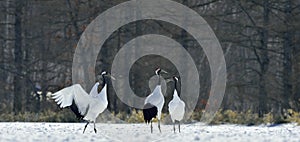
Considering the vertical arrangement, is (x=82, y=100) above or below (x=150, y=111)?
above

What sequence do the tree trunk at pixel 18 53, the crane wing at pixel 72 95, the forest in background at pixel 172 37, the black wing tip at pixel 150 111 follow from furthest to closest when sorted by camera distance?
1. the tree trunk at pixel 18 53
2. the forest in background at pixel 172 37
3. the black wing tip at pixel 150 111
4. the crane wing at pixel 72 95

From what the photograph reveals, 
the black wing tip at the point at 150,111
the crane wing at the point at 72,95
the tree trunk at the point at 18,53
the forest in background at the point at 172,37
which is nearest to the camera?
the crane wing at the point at 72,95

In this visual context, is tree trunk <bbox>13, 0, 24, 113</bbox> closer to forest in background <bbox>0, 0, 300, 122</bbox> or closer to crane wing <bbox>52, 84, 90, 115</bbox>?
forest in background <bbox>0, 0, 300, 122</bbox>

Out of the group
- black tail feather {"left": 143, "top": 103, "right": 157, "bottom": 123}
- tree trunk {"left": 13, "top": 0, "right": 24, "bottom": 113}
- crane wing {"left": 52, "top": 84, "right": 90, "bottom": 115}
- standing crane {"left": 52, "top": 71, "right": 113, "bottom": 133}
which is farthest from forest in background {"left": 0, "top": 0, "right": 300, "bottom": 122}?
crane wing {"left": 52, "top": 84, "right": 90, "bottom": 115}

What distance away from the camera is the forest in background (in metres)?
24.6

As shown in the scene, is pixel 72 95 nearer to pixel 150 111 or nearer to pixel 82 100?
pixel 82 100

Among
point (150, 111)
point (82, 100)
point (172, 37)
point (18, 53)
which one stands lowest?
point (150, 111)

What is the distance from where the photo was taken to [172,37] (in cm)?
2589

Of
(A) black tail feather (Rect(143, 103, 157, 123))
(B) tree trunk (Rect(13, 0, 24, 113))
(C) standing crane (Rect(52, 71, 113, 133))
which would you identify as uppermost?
(B) tree trunk (Rect(13, 0, 24, 113))

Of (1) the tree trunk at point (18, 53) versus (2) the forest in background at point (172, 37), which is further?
(1) the tree trunk at point (18, 53)

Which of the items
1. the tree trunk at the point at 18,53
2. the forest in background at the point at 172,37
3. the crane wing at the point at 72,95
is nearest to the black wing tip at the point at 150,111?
the crane wing at the point at 72,95

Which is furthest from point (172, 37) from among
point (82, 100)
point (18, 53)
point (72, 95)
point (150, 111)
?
point (72, 95)

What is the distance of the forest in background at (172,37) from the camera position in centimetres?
2457

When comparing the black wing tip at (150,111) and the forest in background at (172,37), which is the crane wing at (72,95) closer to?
the black wing tip at (150,111)
